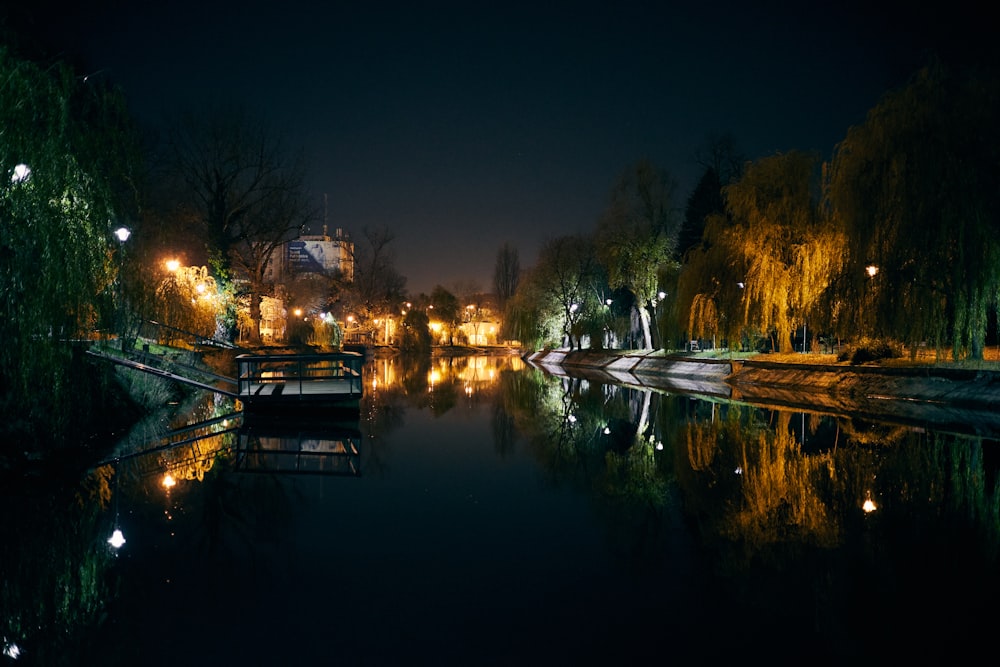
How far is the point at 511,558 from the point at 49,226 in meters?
6.87

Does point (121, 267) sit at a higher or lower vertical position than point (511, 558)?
higher

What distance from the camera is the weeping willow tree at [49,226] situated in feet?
27.1

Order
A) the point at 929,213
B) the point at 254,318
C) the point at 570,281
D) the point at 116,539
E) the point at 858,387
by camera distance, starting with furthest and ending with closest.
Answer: the point at 570,281 → the point at 254,318 → the point at 858,387 → the point at 929,213 → the point at 116,539

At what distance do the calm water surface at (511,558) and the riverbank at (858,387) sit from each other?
5.60 meters

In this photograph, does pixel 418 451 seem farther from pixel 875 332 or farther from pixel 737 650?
pixel 875 332

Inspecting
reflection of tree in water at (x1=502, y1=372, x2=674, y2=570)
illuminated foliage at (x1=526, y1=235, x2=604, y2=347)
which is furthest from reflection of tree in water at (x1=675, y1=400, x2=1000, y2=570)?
illuminated foliage at (x1=526, y1=235, x2=604, y2=347)

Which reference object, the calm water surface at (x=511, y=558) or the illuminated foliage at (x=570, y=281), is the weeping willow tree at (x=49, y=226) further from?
the illuminated foliage at (x=570, y=281)

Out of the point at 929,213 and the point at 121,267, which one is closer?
the point at 121,267

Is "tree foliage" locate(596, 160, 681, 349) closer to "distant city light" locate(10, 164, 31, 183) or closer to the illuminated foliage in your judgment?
the illuminated foliage

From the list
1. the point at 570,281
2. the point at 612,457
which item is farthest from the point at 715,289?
the point at 570,281

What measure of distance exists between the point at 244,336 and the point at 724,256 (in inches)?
928

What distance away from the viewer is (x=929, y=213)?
54.3 ft

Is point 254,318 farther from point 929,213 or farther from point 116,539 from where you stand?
point 116,539

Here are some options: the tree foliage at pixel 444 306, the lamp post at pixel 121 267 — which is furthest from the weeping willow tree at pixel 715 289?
the tree foliage at pixel 444 306
